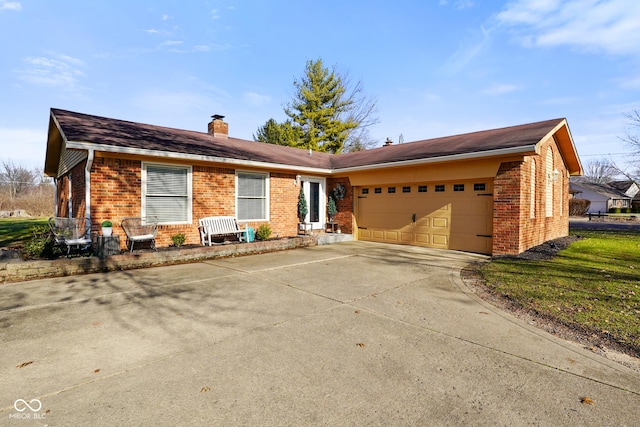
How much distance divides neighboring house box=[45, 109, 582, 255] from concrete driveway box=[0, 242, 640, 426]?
3.67 meters

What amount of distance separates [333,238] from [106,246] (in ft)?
23.2

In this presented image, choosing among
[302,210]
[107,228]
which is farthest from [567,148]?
[107,228]

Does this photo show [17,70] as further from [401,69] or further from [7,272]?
[401,69]

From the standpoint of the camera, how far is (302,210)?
11.9 meters

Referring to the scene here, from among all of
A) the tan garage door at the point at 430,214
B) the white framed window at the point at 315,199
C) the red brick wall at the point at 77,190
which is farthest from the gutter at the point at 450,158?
the red brick wall at the point at 77,190

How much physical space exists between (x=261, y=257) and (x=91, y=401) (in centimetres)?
636

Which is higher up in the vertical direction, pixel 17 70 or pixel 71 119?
pixel 17 70

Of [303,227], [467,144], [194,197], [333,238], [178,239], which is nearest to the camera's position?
[178,239]

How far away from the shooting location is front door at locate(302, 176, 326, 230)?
41.1 ft

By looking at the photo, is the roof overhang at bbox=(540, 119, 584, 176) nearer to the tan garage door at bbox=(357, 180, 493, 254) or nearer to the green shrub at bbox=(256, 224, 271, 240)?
the tan garage door at bbox=(357, 180, 493, 254)

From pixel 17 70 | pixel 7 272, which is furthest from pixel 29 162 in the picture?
pixel 7 272

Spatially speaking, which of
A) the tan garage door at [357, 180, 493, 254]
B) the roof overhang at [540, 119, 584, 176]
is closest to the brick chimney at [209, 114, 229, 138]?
the tan garage door at [357, 180, 493, 254]

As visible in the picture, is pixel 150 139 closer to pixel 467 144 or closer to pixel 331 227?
pixel 331 227

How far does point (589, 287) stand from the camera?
5480 mm
